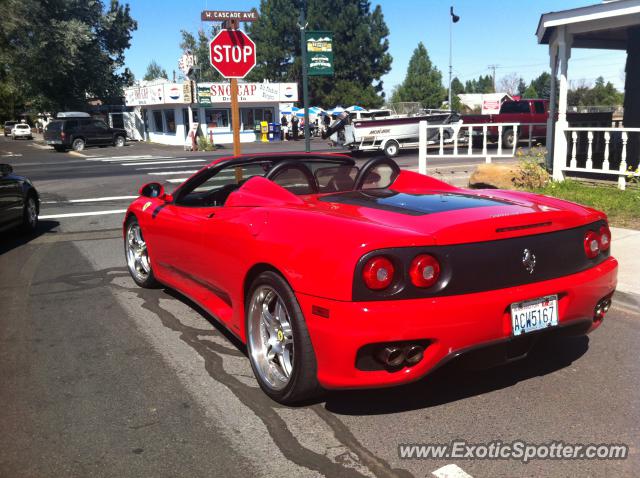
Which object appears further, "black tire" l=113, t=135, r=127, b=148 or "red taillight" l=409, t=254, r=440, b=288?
"black tire" l=113, t=135, r=127, b=148

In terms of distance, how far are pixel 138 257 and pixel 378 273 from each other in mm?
3840

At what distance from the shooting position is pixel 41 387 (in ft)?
12.4

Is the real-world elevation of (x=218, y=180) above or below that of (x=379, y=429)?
above

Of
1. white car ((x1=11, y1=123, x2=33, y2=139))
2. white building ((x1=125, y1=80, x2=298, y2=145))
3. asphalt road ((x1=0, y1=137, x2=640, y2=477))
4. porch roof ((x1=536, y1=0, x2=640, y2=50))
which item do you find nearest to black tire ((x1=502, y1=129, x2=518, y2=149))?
porch roof ((x1=536, y1=0, x2=640, y2=50))

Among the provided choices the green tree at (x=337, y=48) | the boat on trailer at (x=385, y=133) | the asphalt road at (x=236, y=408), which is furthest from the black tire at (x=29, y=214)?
the green tree at (x=337, y=48)

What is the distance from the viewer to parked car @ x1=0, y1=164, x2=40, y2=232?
27.9ft

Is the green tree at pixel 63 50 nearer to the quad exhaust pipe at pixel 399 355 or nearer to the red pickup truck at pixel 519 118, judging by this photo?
the red pickup truck at pixel 519 118

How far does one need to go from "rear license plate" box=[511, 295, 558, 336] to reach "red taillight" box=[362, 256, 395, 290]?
0.69m

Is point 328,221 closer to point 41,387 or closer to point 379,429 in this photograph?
point 379,429

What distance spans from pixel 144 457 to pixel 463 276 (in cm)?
181

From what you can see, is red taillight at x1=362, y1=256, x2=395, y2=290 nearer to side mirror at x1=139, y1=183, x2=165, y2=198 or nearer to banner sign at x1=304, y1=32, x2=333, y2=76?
side mirror at x1=139, y1=183, x2=165, y2=198

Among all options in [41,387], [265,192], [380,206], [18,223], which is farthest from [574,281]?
[18,223]

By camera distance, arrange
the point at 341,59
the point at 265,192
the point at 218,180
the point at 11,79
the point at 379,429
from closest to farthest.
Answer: the point at 379,429 < the point at 265,192 < the point at 218,180 < the point at 11,79 < the point at 341,59

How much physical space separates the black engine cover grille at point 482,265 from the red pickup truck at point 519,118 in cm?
2308
